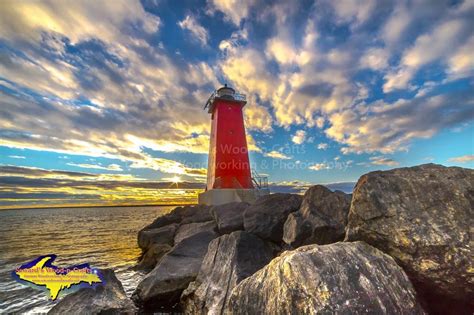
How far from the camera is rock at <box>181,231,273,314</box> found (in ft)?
17.2

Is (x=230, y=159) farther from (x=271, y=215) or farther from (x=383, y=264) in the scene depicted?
(x=383, y=264)

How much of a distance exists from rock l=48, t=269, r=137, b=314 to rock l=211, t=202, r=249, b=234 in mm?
4312

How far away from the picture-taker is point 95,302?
5.29 metres

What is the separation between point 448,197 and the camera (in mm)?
3811

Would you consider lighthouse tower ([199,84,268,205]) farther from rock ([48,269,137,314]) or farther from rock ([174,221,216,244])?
rock ([48,269,137,314])

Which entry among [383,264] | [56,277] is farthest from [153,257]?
[383,264]

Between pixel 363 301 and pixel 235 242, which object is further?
pixel 235 242

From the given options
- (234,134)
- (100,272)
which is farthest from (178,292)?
(234,134)

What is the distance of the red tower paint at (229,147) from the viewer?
849 inches

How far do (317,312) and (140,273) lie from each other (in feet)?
34.5

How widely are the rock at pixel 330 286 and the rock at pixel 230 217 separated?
216 inches

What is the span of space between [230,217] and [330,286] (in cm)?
689

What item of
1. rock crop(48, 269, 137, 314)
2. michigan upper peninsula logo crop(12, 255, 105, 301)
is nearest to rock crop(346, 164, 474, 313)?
rock crop(48, 269, 137, 314)

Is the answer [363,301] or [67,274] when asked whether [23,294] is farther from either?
[363,301]
